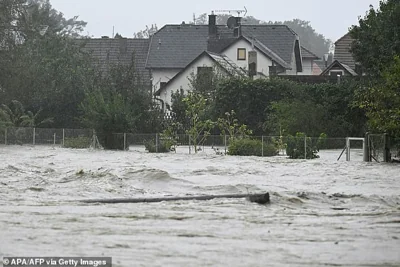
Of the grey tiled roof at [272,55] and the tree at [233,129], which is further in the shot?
the grey tiled roof at [272,55]

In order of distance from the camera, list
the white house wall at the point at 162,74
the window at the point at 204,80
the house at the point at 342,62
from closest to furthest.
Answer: the window at the point at 204,80 < the house at the point at 342,62 < the white house wall at the point at 162,74

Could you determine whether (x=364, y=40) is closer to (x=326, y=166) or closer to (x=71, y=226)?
(x=326, y=166)

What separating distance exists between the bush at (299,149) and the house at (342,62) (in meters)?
36.6

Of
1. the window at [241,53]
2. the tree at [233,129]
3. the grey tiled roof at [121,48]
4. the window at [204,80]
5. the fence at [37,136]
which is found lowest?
the fence at [37,136]

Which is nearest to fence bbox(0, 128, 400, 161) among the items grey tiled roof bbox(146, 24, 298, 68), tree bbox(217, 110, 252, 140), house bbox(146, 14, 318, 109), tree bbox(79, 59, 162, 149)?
tree bbox(217, 110, 252, 140)

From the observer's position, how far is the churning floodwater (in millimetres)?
15445

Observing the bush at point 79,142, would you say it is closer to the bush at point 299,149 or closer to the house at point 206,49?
the bush at point 299,149

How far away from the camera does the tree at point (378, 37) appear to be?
52.9 m

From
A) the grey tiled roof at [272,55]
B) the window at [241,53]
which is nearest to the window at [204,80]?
the window at [241,53]

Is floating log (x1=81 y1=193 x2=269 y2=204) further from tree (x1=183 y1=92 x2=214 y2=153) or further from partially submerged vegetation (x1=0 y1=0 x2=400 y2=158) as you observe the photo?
tree (x1=183 y1=92 x2=214 y2=153)

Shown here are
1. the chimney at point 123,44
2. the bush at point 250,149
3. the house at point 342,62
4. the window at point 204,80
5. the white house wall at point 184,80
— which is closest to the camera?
the bush at point 250,149

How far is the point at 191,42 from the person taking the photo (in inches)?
3851

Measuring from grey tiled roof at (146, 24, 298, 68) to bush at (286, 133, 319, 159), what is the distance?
148 feet

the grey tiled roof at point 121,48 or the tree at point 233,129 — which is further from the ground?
the grey tiled roof at point 121,48
